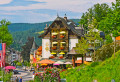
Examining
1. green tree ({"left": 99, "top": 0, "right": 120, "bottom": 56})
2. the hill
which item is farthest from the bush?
green tree ({"left": 99, "top": 0, "right": 120, "bottom": 56})

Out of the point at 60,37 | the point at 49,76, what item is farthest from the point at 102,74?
the point at 60,37

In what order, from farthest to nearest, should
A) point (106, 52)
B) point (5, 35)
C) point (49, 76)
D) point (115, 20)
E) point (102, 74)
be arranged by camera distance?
1. point (5, 35)
2. point (115, 20)
3. point (106, 52)
4. point (49, 76)
5. point (102, 74)

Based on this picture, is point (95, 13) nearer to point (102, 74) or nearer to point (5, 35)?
point (5, 35)

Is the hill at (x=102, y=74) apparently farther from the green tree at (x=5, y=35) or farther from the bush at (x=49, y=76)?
the green tree at (x=5, y=35)

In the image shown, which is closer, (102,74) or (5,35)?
(102,74)

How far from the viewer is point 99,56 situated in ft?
126

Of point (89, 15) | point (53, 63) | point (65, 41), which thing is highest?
point (89, 15)

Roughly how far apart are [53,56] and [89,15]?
15.4m

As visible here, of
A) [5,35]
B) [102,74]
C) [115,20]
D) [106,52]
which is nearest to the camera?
[102,74]

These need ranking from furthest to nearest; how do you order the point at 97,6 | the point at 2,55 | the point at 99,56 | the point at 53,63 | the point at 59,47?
1. the point at 97,6
2. the point at 59,47
3. the point at 53,63
4. the point at 99,56
5. the point at 2,55

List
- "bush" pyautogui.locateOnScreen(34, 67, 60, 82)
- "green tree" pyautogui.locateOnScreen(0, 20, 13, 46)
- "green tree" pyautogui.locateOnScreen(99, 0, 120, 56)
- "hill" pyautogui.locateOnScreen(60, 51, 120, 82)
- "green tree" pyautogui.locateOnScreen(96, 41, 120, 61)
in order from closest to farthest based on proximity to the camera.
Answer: "hill" pyautogui.locateOnScreen(60, 51, 120, 82), "bush" pyautogui.locateOnScreen(34, 67, 60, 82), "green tree" pyautogui.locateOnScreen(96, 41, 120, 61), "green tree" pyautogui.locateOnScreen(99, 0, 120, 56), "green tree" pyautogui.locateOnScreen(0, 20, 13, 46)

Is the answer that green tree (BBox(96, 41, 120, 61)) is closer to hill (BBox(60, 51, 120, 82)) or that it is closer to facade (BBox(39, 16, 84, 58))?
hill (BBox(60, 51, 120, 82))

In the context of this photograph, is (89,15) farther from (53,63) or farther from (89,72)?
(89,72)

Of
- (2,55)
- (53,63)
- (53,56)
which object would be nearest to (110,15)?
(2,55)
